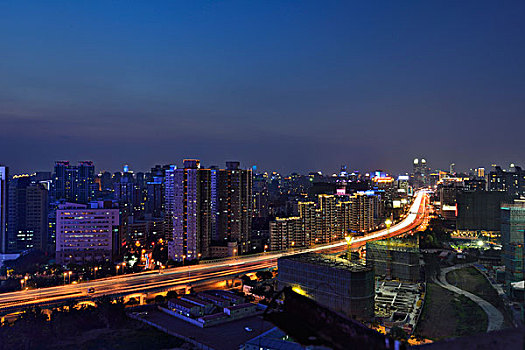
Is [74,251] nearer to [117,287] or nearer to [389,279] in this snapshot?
[117,287]

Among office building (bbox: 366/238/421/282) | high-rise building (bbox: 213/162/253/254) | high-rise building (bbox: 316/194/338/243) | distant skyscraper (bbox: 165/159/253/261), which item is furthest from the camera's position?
high-rise building (bbox: 316/194/338/243)

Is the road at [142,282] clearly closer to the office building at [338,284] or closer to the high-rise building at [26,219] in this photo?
the office building at [338,284]

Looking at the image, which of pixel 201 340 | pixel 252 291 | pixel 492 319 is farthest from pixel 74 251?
pixel 492 319

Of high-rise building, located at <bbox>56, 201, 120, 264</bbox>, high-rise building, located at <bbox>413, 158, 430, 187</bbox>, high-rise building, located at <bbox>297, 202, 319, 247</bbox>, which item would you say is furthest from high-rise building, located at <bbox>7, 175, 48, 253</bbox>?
high-rise building, located at <bbox>413, 158, 430, 187</bbox>

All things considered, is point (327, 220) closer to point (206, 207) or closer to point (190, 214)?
point (206, 207)

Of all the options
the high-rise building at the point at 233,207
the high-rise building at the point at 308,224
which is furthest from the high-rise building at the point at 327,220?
the high-rise building at the point at 233,207

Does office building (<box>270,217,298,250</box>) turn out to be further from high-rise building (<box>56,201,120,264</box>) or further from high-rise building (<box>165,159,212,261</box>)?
high-rise building (<box>56,201,120,264</box>)

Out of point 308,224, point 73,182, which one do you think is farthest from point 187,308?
point 73,182

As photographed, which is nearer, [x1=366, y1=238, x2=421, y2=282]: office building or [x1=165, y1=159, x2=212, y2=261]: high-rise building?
[x1=366, y1=238, x2=421, y2=282]: office building
